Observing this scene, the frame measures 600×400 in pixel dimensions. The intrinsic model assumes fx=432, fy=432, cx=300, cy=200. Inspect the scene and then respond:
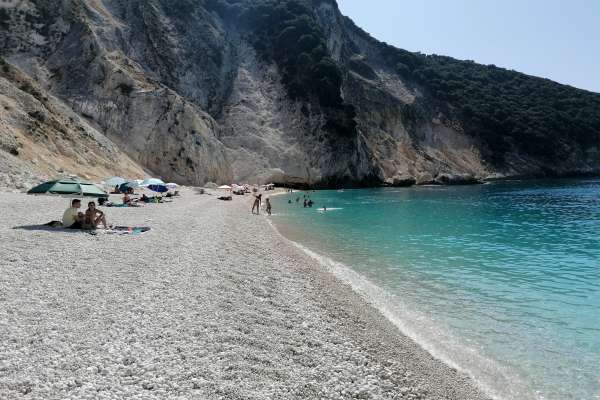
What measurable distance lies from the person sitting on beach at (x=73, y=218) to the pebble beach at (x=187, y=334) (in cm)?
320

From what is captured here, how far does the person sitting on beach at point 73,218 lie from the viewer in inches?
663

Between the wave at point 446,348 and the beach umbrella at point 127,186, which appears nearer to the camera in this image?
the wave at point 446,348

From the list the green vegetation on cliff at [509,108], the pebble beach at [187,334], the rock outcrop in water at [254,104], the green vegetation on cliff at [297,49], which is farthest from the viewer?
the green vegetation on cliff at [509,108]

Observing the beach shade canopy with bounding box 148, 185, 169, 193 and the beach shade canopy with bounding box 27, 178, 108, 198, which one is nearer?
the beach shade canopy with bounding box 27, 178, 108, 198

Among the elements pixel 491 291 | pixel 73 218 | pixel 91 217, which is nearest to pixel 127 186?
pixel 73 218

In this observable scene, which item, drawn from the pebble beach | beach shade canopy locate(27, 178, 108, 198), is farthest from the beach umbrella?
the pebble beach

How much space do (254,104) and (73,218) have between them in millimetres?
73188

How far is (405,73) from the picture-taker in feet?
433

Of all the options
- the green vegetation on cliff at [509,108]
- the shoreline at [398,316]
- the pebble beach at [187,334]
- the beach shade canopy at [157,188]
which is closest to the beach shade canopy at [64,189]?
the pebble beach at [187,334]

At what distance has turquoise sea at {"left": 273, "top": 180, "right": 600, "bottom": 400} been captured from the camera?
8234mm

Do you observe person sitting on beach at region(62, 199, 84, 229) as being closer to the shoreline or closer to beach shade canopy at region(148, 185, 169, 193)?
the shoreline

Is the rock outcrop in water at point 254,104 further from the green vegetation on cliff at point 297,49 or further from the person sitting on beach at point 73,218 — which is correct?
the person sitting on beach at point 73,218

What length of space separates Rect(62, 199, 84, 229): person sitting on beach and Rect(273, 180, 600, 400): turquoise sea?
32.4 ft

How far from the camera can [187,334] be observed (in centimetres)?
726
